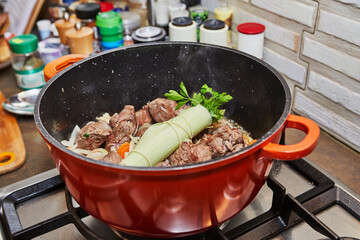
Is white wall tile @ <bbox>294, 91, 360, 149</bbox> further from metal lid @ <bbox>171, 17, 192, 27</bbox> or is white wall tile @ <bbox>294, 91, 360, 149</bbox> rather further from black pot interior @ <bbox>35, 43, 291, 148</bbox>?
metal lid @ <bbox>171, 17, 192, 27</bbox>

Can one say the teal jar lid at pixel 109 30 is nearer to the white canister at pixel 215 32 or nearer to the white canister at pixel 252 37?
the white canister at pixel 215 32

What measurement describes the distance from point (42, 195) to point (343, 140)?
89 centimetres

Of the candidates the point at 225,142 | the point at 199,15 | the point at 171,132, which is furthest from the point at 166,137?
the point at 199,15

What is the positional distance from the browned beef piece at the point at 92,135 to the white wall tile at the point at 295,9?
2.28 feet

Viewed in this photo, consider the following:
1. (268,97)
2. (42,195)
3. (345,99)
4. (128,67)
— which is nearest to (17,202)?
(42,195)

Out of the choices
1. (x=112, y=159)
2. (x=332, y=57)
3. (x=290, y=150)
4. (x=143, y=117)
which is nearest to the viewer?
(x=290, y=150)

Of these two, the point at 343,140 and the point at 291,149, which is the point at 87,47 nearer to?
the point at 343,140

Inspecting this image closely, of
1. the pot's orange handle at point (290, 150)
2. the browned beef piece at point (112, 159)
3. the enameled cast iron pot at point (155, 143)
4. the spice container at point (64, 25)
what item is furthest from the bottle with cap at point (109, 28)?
the pot's orange handle at point (290, 150)

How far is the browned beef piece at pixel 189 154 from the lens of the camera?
A: 2.47 feet

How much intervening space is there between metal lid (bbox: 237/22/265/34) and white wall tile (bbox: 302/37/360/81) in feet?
0.57

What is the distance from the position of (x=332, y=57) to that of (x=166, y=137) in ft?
2.05

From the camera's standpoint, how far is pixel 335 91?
1.12 meters

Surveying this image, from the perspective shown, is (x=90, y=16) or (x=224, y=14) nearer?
(x=224, y=14)

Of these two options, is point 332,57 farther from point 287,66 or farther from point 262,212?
point 262,212
